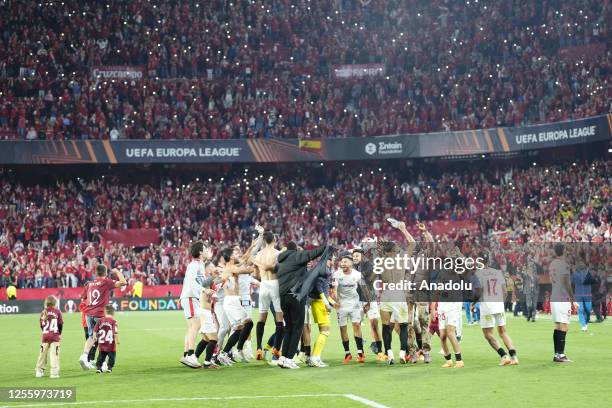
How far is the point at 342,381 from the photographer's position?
48.6 ft

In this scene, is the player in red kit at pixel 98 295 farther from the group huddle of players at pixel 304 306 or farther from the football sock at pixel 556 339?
the football sock at pixel 556 339

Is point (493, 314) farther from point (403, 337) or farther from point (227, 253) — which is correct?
point (227, 253)

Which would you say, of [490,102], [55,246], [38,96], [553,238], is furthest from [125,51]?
[553,238]

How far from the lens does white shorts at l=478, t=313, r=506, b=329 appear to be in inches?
662

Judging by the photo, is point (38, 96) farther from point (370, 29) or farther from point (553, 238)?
point (553, 238)

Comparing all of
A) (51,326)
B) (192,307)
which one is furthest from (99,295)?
(192,307)

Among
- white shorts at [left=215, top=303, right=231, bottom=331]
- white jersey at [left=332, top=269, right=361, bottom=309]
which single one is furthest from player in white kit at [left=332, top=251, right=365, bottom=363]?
white shorts at [left=215, top=303, right=231, bottom=331]

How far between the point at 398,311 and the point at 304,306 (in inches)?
72.0

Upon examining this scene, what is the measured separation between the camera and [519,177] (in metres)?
53.4

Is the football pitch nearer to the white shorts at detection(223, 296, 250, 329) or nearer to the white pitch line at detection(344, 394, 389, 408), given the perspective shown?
the white pitch line at detection(344, 394, 389, 408)

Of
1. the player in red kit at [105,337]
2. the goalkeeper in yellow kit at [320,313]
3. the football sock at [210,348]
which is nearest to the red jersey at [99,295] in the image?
the player in red kit at [105,337]

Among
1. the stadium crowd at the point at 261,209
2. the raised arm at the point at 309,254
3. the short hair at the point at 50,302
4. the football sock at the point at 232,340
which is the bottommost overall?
the football sock at the point at 232,340

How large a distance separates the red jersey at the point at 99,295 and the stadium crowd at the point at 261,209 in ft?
97.5

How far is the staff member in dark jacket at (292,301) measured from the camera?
663 inches
